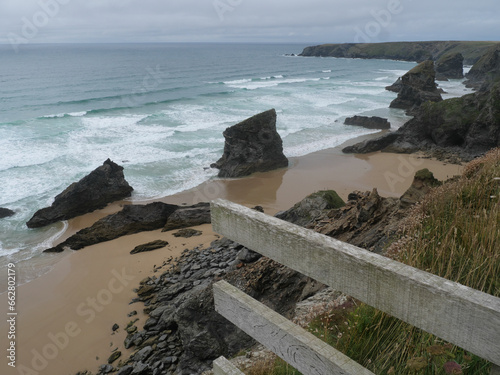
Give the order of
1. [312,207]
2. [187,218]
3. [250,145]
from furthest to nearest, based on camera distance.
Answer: [250,145]
[187,218]
[312,207]

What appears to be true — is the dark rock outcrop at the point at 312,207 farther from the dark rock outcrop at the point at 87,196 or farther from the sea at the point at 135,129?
the dark rock outcrop at the point at 87,196

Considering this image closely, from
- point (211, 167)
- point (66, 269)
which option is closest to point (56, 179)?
point (211, 167)

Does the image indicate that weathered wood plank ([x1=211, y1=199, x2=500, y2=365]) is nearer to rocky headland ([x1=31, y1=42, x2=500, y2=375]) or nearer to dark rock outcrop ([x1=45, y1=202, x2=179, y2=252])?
rocky headland ([x1=31, y1=42, x2=500, y2=375])

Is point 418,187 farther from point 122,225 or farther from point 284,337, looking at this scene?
point 122,225

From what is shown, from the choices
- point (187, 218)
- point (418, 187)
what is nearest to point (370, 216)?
point (418, 187)

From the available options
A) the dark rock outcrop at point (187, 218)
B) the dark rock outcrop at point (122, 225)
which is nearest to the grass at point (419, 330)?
the dark rock outcrop at point (187, 218)

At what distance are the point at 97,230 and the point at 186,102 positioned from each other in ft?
108

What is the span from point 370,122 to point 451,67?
180 feet

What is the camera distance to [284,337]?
7.35ft

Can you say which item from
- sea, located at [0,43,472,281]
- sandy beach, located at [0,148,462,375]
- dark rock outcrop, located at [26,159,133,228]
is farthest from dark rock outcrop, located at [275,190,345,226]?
dark rock outcrop, located at [26,159,133,228]

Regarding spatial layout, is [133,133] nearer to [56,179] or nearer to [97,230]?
[56,179]

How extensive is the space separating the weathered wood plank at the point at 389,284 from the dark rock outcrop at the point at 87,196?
15.7 meters

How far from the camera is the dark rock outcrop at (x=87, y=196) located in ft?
51.7

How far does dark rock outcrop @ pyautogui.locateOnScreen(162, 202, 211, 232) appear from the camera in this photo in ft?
46.9
